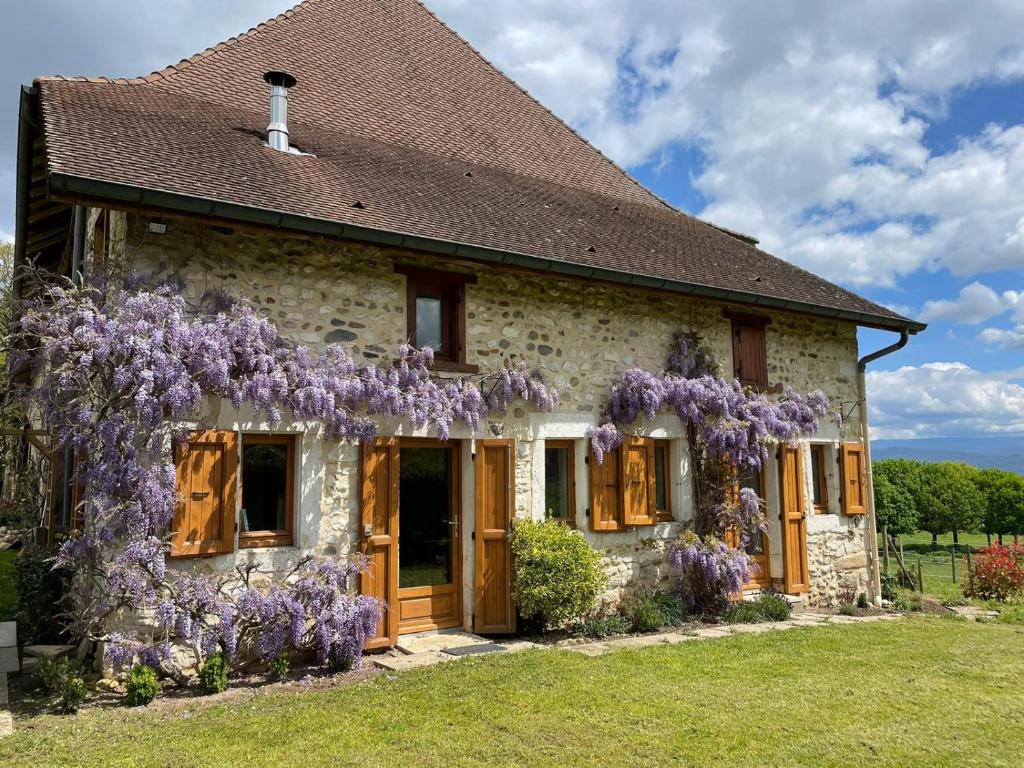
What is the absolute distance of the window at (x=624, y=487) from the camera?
7633 mm

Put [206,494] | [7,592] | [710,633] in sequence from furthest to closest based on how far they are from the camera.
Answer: [7,592] < [710,633] < [206,494]

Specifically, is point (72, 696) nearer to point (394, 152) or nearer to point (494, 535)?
point (494, 535)

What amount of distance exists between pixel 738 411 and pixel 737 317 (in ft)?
4.32

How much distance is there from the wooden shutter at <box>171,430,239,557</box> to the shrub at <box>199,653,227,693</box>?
77 centimetres

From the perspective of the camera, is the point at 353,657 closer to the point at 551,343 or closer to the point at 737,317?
the point at 551,343

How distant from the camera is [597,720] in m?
4.57

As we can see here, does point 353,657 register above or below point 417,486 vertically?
below

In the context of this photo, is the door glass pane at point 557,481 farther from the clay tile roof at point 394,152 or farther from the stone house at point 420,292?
the clay tile roof at point 394,152

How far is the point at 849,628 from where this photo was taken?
777 centimetres

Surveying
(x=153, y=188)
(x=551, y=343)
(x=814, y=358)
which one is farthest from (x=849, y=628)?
(x=153, y=188)

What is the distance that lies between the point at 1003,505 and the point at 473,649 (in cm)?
2142

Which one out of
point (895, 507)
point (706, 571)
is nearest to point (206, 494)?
point (706, 571)

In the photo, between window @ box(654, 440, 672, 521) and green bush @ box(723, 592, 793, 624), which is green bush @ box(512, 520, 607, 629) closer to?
window @ box(654, 440, 672, 521)

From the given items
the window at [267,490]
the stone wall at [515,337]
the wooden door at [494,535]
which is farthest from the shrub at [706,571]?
the window at [267,490]
